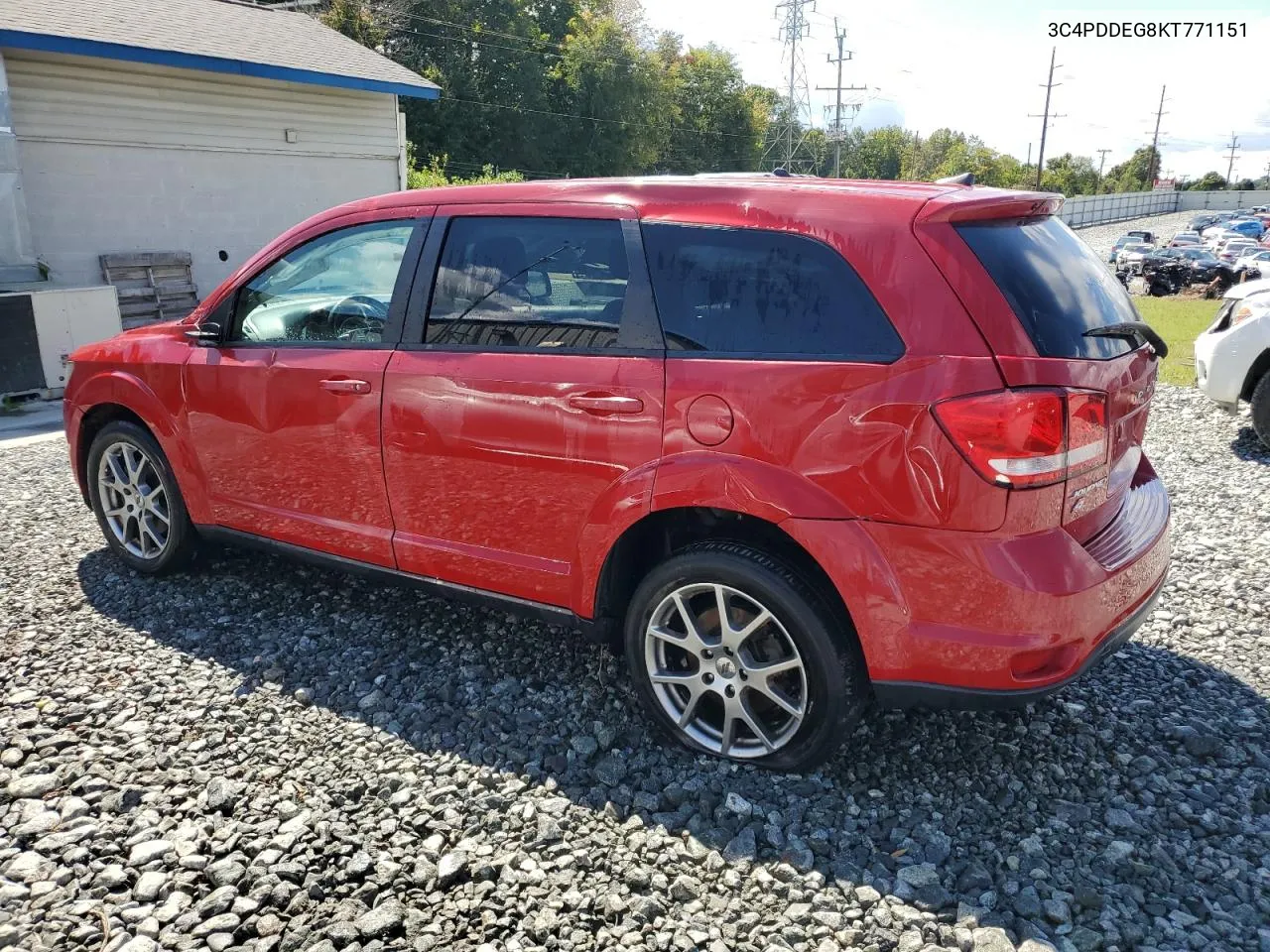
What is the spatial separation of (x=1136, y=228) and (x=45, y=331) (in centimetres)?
7139

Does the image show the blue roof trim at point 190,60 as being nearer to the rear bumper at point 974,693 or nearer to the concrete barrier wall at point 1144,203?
the rear bumper at point 974,693

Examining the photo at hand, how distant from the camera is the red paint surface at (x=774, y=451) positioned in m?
2.56

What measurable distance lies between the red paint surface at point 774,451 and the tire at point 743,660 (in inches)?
5.7

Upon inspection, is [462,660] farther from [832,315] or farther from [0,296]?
[0,296]

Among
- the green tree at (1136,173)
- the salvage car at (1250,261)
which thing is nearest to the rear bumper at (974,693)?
the salvage car at (1250,261)

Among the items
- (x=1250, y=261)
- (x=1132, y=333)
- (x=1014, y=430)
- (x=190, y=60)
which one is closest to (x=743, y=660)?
(x=1014, y=430)

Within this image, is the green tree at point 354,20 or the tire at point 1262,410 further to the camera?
the green tree at point 354,20

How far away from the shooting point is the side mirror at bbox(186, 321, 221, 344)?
414cm

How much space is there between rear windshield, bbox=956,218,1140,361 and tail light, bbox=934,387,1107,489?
0.16 meters

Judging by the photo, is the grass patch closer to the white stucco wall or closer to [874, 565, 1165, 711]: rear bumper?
[874, 565, 1165, 711]: rear bumper

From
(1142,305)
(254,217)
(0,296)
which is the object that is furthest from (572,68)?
(0,296)

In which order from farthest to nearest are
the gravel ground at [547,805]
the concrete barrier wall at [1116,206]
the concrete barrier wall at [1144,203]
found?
the concrete barrier wall at [1144,203]
the concrete barrier wall at [1116,206]
the gravel ground at [547,805]

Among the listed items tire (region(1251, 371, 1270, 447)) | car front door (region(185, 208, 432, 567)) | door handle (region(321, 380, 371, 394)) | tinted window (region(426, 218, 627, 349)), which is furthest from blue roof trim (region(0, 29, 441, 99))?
tire (region(1251, 371, 1270, 447))

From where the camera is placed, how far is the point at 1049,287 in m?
2.72
